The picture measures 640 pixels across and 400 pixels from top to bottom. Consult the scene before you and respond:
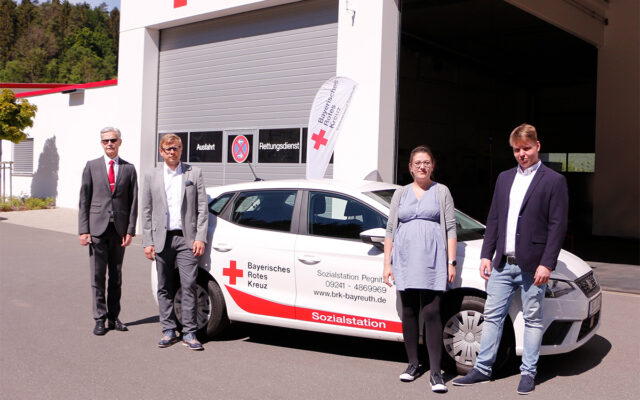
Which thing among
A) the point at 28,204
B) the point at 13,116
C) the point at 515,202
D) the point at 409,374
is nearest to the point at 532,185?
the point at 515,202

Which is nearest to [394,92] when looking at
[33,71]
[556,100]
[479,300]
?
A: [479,300]

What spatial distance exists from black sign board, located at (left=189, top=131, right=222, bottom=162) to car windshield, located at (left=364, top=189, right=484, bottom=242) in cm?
994

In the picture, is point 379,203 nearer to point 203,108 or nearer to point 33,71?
point 203,108

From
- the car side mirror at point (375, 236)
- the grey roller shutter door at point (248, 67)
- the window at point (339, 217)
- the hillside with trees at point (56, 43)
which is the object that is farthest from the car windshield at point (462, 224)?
the hillside with trees at point (56, 43)

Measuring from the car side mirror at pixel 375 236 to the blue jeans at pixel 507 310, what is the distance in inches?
35.9

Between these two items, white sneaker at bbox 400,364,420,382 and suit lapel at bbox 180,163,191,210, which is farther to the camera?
suit lapel at bbox 180,163,191,210

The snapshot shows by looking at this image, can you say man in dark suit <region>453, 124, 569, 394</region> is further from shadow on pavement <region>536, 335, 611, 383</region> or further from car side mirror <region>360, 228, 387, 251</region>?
car side mirror <region>360, 228, 387, 251</region>

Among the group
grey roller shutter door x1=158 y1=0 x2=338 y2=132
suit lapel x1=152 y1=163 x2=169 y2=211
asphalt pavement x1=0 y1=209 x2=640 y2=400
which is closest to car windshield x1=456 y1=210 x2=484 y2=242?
asphalt pavement x1=0 y1=209 x2=640 y2=400

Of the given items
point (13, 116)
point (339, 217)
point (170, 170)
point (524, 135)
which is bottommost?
point (339, 217)

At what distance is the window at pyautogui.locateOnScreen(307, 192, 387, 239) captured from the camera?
593 cm

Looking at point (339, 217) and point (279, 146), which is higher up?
point (279, 146)

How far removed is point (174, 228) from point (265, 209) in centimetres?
86

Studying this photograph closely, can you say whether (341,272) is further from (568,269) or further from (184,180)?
(568,269)

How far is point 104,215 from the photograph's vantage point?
6781 millimetres
